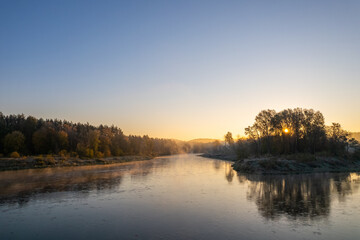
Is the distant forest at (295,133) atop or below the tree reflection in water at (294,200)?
atop

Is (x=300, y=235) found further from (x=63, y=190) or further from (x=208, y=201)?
(x=63, y=190)

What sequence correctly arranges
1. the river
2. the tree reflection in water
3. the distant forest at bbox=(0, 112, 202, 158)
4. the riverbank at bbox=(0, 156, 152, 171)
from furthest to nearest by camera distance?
1. the distant forest at bbox=(0, 112, 202, 158)
2. the riverbank at bbox=(0, 156, 152, 171)
3. the tree reflection in water
4. the river

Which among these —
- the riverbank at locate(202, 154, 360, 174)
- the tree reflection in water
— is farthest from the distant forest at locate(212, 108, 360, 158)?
the tree reflection in water

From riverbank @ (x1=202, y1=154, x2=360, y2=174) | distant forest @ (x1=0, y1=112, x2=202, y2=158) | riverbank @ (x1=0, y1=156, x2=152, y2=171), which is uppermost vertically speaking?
distant forest @ (x1=0, y1=112, x2=202, y2=158)

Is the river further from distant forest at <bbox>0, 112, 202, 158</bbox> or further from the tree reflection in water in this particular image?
distant forest at <bbox>0, 112, 202, 158</bbox>

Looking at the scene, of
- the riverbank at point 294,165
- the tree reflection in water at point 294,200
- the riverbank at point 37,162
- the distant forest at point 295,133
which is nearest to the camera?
the tree reflection in water at point 294,200

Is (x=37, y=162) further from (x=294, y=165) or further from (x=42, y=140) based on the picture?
(x=294, y=165)

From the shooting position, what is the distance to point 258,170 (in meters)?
47.7

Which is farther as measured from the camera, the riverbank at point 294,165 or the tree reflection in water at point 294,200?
the riverbank at point 294,165

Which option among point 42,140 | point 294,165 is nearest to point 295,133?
point 294,165

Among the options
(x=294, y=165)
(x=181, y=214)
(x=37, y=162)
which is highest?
(x=294, y=165)

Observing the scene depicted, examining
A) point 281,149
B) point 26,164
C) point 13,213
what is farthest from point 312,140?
point 26,164

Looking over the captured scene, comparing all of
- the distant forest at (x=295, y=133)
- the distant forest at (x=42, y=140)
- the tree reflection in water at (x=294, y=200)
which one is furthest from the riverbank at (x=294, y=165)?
the distant forest at (x=42, y=140)

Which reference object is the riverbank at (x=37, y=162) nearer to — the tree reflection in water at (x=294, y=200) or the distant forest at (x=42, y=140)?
the distant forest at (x=42, y=140)
